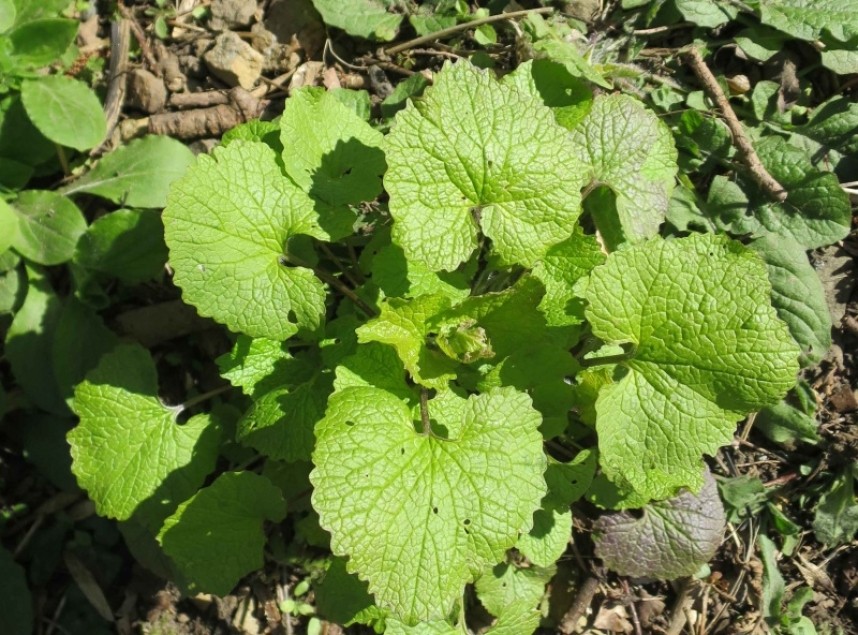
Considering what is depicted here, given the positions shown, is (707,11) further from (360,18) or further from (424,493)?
(424,493)

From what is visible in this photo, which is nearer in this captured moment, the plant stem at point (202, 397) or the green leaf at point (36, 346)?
the plant stem at point (202, 397)

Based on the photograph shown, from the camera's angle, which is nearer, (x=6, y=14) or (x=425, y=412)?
(x=425, y=412)

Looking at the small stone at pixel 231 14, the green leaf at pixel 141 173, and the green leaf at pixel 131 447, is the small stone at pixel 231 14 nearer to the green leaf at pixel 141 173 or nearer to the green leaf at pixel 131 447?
the green leaf at pixel 141 173

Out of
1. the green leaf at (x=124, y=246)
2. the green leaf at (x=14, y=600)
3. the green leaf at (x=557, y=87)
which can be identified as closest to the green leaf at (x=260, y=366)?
the green leaf at (x=124, y=246)

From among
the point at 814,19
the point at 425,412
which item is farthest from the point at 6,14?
the point at 814,19

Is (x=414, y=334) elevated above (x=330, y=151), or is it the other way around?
(x=330, y=151)

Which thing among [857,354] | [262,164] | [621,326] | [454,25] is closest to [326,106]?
[262,164]

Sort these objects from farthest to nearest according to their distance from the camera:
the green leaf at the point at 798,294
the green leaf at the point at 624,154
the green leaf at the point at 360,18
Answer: the green leaf at the point at 360,18, the green leaf at the point at 798,294, the green leaf at the point at 624,154
